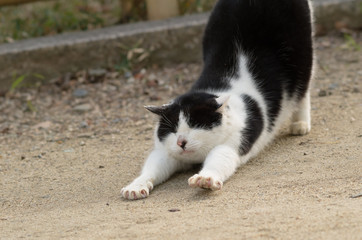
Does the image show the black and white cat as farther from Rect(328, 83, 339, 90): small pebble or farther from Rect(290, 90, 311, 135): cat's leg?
Rect(328, 83, 339, 90): small pebble

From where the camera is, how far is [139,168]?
3326mm

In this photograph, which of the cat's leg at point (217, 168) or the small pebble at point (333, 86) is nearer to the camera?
the cat's leg at point (217, 168)

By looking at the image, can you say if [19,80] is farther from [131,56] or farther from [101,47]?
[131,56]

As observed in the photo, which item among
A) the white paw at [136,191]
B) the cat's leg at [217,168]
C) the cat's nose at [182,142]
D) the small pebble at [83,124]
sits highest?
the cat's nose at [182,142]

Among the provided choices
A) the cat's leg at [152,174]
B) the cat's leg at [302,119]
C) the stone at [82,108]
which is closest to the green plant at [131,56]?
the stone at [82,108]

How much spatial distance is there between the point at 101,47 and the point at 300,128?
223 centimetres

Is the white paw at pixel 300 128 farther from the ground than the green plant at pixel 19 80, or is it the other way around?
the green plant at pixel 19 80

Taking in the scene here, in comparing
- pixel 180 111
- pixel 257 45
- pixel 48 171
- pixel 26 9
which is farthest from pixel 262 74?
pixel 26 9

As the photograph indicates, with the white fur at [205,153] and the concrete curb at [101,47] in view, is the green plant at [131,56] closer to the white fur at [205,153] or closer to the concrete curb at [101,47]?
the concrete curb at [101,47]

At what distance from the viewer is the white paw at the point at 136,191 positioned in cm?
280

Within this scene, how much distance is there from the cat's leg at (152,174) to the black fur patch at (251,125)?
0.36 metres

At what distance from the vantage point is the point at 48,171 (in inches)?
136

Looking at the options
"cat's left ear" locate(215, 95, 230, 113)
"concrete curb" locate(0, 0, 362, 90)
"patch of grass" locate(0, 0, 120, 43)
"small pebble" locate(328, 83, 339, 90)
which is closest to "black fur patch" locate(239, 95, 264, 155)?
"cat's left ear" locate(215, 95, 230, 113)

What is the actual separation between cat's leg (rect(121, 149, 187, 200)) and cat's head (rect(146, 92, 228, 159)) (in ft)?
0.26
